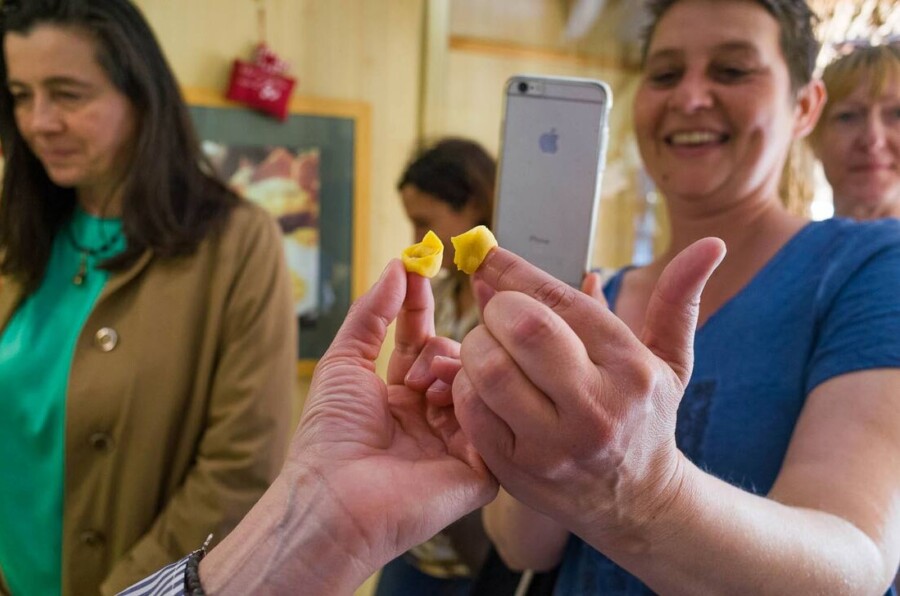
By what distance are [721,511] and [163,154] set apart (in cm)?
76

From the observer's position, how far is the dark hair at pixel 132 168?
75 centimetres

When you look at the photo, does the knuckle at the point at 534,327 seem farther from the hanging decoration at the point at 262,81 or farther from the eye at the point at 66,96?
the hanging decoration at the point at 262,81

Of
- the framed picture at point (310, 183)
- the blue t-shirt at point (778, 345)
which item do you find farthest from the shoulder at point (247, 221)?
the framed picture at point (310, 183)

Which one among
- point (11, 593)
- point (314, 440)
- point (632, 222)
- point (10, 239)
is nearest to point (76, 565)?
point (11, 593)

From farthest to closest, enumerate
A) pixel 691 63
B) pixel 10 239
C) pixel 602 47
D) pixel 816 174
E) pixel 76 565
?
pixel 602 47, pixel 816 174, pixel 10 239, pixel 76 565, pixel 691 63

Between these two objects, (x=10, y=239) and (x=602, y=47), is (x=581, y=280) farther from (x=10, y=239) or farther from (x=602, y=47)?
(x=602, y=47)

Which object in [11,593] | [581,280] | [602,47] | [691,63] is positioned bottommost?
[11,593]

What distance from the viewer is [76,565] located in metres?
0.72

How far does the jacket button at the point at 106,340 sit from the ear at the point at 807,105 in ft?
2.73

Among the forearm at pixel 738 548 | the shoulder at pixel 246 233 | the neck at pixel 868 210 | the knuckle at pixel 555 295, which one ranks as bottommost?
the forearm at pixel 738 548

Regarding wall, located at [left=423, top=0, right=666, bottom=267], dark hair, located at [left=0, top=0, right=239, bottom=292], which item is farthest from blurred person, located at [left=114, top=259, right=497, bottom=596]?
wall, located at [left=423, top=0, right=666, bottom=267]

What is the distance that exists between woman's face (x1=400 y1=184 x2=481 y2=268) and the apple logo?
365 millimetres

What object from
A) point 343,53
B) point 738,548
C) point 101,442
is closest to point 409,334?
point 738,548

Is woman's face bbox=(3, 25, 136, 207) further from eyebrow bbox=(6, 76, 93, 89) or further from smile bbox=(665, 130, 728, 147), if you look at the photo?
smile bbox=(665, 130, 728, 147)
